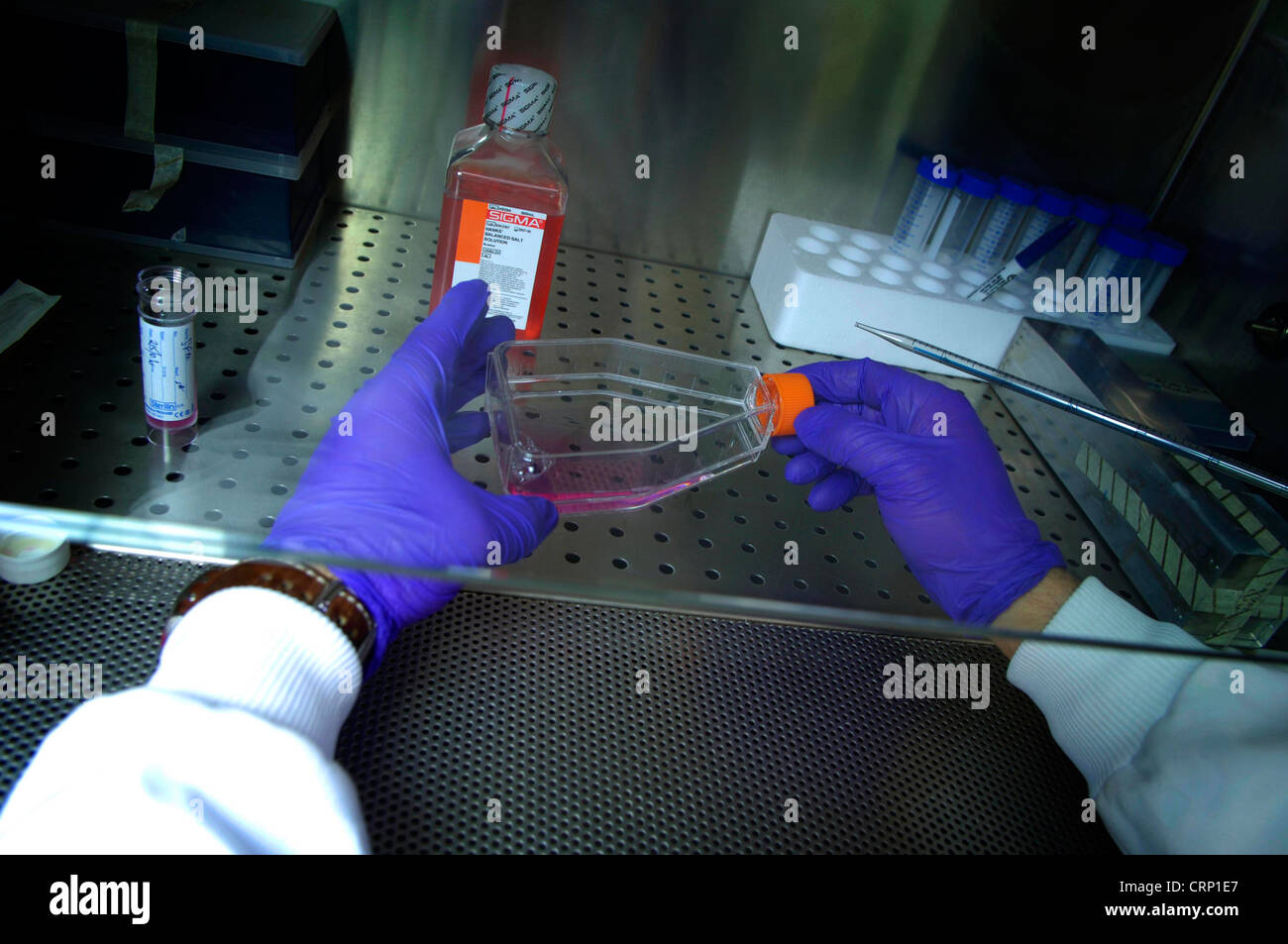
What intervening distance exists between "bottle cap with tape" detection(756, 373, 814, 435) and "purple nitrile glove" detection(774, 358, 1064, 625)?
0.4 inches

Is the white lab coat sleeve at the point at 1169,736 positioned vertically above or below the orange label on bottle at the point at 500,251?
below

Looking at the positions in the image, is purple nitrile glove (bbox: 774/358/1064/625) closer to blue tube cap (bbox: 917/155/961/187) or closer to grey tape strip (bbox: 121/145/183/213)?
blue tube cap (bbox: 917/155/961/187)

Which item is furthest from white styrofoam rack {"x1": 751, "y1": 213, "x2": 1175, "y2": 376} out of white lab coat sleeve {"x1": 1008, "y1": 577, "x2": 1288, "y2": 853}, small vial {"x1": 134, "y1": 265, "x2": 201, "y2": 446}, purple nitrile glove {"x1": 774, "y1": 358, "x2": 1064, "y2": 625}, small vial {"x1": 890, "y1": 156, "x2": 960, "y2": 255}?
small vial {"x1": 134, "y1": 265, "x2": 201, "y2": 446}

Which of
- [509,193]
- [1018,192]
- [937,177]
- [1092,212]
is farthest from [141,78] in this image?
[1092,212]

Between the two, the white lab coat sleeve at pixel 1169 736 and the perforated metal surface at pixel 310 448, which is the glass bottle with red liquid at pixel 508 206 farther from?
the white lab coat sleeve at pixel 1169 736

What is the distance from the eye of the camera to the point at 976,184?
150 cm

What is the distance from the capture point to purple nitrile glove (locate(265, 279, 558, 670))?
751 millimetres

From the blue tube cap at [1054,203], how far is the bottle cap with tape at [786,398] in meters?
0.73

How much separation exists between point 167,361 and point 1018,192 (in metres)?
1.31

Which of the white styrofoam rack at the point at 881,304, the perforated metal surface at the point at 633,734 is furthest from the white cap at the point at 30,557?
the white styrofoam rack at the point at 881,304

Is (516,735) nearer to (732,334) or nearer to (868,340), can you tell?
(732,334)

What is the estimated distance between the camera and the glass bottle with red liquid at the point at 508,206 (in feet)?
3.62
